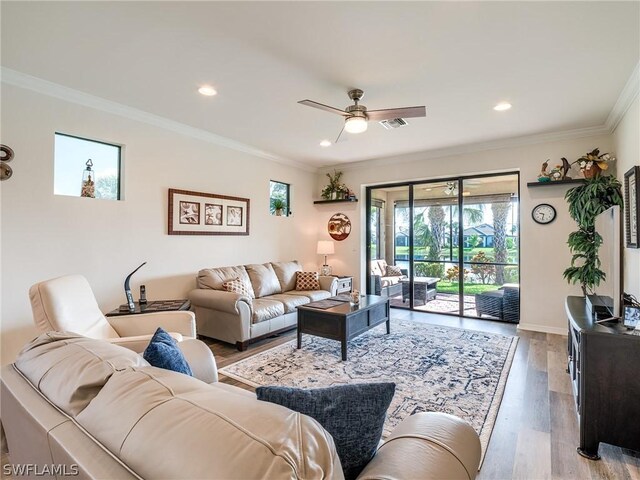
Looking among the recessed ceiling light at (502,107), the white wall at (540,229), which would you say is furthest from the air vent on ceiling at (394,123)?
the white wall at (540,229)

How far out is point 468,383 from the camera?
9.33 ft

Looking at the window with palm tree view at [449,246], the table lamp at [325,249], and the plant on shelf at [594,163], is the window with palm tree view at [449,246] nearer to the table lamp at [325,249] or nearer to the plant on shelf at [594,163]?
the table lamp at [325,249]

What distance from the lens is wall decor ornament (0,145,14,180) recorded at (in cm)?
273

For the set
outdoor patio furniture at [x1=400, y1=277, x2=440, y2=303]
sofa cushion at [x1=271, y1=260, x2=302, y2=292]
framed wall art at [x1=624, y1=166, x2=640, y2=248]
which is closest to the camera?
framed wall art at [x1=624, y1=166, x2=640, y2=248]

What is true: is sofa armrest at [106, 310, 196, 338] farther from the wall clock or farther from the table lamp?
the wall clock

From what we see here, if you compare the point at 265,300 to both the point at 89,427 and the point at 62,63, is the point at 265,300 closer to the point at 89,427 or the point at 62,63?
the point at 62,63

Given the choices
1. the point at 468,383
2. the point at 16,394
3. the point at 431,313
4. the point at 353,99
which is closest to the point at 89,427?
the point at 16,394

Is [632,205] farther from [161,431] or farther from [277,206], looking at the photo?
[277,206]

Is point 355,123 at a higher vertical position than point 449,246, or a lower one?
higher

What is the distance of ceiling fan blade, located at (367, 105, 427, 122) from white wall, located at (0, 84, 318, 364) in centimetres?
253

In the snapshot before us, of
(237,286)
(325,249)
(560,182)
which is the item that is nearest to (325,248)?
(325,249)

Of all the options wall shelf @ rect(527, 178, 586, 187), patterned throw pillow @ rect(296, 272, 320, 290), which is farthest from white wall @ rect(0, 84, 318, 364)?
wall shelf @ rect(527, 178, 586, 187)

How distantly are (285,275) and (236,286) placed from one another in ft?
3.79

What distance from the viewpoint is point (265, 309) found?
3.96 meters
